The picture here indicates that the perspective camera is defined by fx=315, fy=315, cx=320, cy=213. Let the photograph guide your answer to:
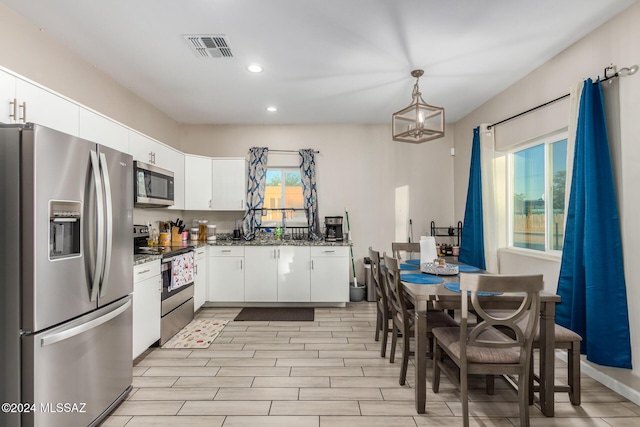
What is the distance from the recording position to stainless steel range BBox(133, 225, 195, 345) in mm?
3135

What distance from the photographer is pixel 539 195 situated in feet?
10.8

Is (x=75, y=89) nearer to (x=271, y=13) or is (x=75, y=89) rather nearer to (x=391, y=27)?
(x=271, y=13)

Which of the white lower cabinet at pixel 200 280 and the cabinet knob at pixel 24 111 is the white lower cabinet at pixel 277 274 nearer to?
the white lower cabinet at pixel 200 280

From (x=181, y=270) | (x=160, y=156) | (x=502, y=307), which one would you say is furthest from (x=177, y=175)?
(x=502, y=307)

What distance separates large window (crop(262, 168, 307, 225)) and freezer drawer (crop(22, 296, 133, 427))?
2.80m

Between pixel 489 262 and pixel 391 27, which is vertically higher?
pixel 391 27

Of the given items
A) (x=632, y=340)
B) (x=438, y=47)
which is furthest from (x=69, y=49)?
(x=632, y=340)

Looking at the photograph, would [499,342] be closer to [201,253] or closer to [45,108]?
[45,108]

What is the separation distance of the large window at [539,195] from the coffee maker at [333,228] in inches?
85.1

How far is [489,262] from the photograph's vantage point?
364 cm

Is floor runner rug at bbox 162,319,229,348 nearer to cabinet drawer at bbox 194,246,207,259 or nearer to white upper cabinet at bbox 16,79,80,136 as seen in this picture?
cabinet drawer at bbox 194,246,207,259

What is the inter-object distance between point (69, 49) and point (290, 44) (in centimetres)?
190

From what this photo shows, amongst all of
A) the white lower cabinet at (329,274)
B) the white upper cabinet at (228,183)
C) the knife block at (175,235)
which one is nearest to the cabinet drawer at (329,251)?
the white lower cabinet at (329,274)

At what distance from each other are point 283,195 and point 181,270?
198 centimetres
